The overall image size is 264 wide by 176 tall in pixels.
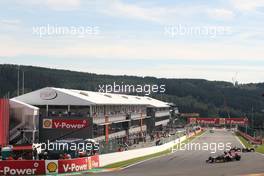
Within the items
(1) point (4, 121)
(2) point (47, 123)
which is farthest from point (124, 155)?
(1) point (4, 121)

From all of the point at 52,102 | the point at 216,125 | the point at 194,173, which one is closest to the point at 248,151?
the point at 52,102

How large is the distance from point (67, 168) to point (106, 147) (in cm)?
1160

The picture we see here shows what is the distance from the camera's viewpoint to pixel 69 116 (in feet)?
163

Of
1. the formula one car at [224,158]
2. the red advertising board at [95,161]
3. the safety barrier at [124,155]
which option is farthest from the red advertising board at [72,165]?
the formula one car at [224,158]

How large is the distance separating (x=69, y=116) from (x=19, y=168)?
2217 centimetres

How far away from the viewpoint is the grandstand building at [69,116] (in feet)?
153

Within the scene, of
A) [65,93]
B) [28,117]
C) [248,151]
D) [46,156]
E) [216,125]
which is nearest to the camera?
[46,156]

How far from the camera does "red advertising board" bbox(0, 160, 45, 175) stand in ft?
90.7

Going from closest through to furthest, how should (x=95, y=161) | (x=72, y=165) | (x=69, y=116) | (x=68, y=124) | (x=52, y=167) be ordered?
1. (x=52, y=167)
2. (x=72, y=165)
3. (x=95, y=161)
4. (x=68, y=124)
5. (x=69, y=116)

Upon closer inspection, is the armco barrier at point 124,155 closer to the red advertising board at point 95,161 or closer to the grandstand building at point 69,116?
the red advertising board at point 95,161

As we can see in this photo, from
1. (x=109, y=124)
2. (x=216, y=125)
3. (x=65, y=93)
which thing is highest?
(x=65, y=93)

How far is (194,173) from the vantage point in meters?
27.6

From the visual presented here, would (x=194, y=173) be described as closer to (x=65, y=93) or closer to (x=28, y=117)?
(x=28, y=117)

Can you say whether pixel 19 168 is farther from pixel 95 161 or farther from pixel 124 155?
pixel 124 155
